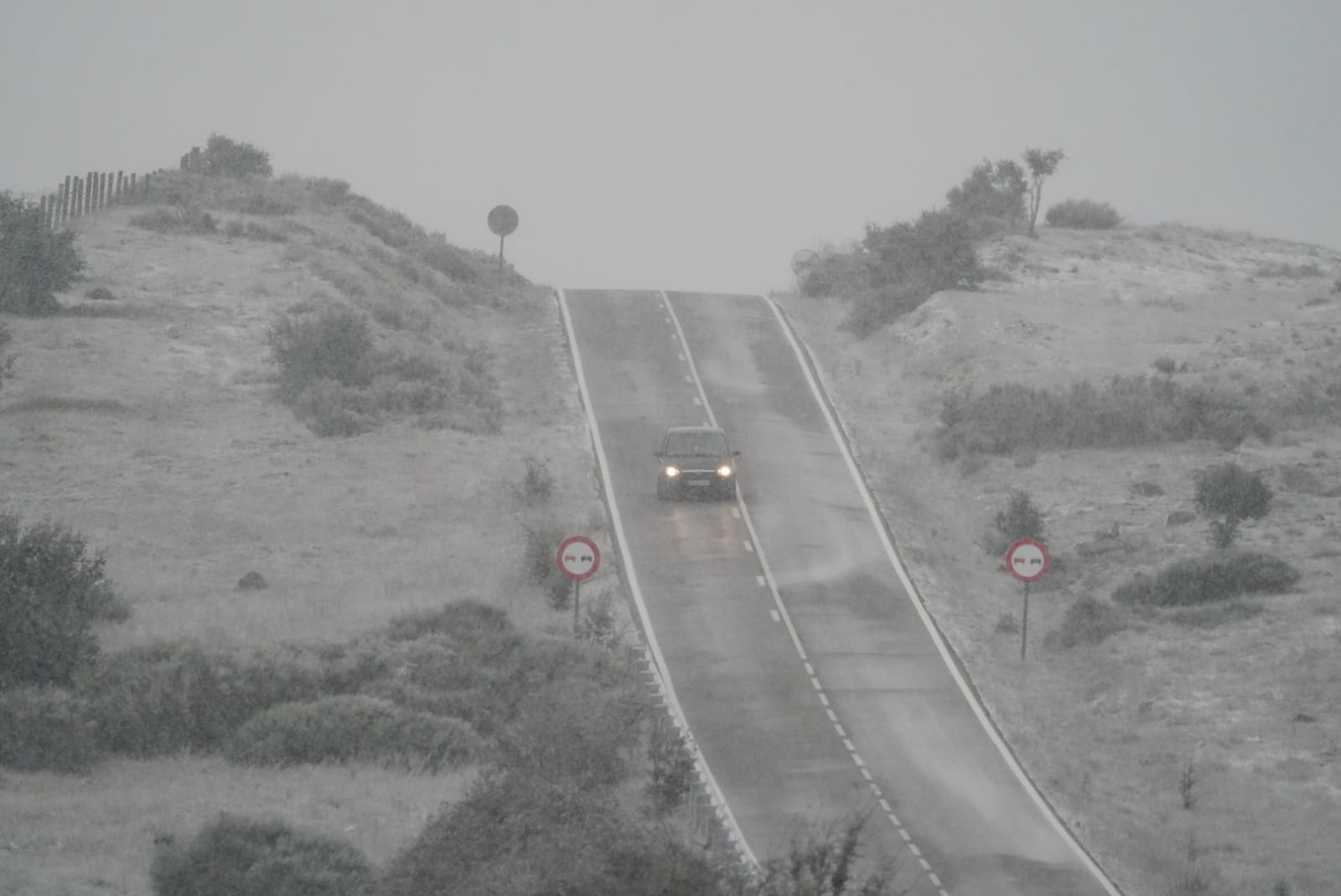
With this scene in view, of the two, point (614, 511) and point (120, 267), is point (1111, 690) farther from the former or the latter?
point (120, 267)

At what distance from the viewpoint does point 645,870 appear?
421 inches

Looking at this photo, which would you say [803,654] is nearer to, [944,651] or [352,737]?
[944,651]

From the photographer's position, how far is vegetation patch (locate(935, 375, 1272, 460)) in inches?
1515

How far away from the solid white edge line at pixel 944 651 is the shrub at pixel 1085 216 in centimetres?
2734

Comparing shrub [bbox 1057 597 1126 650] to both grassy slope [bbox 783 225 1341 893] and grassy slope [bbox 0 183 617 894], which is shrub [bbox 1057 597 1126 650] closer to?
grassy slope [bbox 783 225 1341 893]

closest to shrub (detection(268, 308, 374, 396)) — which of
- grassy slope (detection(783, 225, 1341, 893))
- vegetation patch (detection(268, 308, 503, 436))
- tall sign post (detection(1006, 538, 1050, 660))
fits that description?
vegetation patch (detection(268, 308, 503, 436))

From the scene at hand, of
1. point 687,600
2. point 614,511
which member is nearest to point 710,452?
point 614,511

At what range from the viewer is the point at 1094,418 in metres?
39.7

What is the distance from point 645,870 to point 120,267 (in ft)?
152

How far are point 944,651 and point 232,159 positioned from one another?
175 feet

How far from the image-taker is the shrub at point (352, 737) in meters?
19.5

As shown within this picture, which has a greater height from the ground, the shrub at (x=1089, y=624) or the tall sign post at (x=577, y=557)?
the tall sign post at (x=577, y=557)

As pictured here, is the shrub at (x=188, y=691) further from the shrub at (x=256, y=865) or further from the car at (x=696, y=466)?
the car at (x=696, y=466)

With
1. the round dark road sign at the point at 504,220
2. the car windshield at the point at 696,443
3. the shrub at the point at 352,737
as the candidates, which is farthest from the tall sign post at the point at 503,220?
the shrub at the point at 352,737
